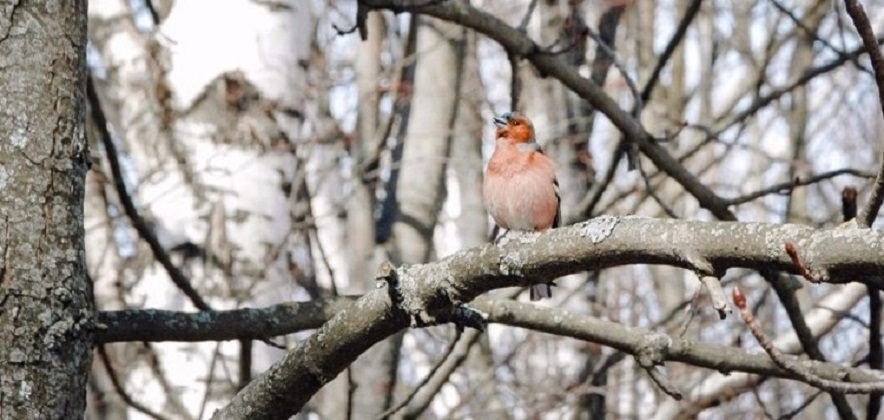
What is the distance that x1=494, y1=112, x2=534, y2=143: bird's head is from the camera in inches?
206

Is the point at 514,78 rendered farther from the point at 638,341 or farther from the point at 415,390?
the point at 415,390

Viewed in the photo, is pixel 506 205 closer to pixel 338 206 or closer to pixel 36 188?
pixel 36 188

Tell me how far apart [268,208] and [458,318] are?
7.37 feet

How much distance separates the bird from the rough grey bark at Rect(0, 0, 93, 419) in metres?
2.04

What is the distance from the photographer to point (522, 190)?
15.6 ft

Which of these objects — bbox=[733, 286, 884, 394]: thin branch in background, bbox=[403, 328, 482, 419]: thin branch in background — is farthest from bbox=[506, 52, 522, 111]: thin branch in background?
bbox=[733, 286, 884, 394]: thin branch in background

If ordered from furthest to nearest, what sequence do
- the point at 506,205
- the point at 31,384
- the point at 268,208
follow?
the point at 268,208, the point at 506,205, the point at 31,384

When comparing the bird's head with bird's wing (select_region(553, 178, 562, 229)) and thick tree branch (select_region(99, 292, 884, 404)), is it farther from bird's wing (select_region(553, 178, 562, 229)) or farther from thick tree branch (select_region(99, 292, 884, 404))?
thick tree branch (select_region(99, 292, 884, 404))

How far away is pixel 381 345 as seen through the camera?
608 cm

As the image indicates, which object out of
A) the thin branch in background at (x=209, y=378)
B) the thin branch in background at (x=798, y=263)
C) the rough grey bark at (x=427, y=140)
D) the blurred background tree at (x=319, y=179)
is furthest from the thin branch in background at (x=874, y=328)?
the rough grey bark at (x=427, y=140)

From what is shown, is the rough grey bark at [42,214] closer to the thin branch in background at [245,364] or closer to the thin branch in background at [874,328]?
the thin branch in background at [245,364]

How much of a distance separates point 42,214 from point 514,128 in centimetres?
271

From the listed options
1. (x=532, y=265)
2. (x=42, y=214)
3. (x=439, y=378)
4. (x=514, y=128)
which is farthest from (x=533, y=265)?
(x=514, y=128)

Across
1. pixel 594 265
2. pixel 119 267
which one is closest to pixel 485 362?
pixel 119 267
